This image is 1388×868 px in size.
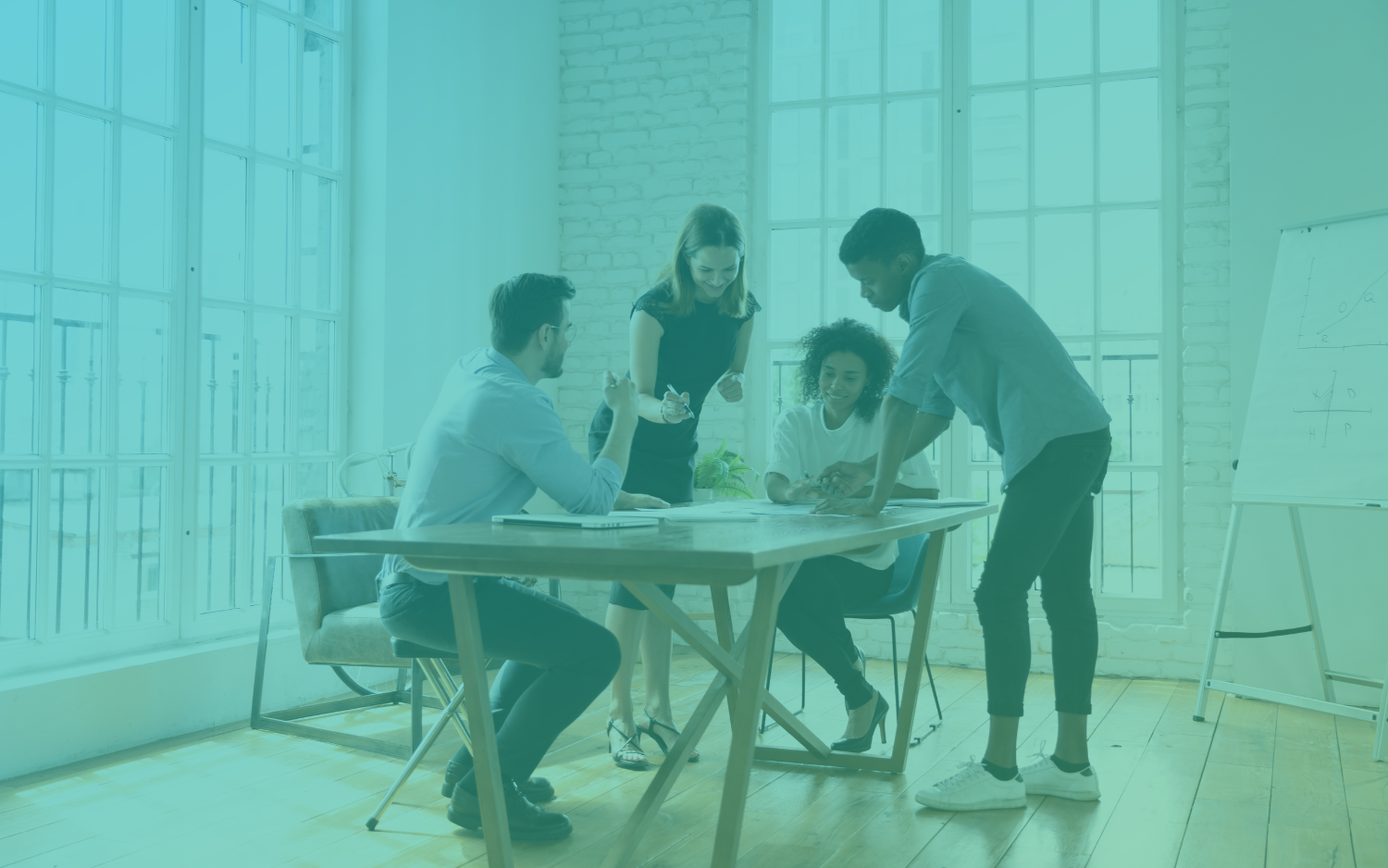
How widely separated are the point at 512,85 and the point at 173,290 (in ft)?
6.97

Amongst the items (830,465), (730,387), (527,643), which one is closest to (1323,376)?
(830,465)

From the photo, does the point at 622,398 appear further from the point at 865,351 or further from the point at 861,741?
the point at 861,741

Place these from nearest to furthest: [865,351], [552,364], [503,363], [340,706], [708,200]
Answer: [503,363] → [552,364] → [865,351] → [340,706] → [708,200]

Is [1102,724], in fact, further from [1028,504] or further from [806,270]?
[806,270]

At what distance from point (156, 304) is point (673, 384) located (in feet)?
5.71

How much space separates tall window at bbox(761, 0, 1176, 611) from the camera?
467 centimetres

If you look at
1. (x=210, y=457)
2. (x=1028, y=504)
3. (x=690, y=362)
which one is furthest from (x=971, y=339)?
(x=210, y=457)

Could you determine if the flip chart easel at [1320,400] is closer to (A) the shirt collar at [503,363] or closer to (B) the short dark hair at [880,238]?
(B) the short dark hair at [880,238]

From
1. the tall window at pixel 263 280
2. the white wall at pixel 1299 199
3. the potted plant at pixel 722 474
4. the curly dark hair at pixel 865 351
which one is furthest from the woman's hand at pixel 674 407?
the white wall at pixel 1299 199

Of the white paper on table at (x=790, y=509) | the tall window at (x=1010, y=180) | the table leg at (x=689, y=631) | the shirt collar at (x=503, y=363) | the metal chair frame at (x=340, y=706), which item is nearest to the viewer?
the table leg at (x=689, y=631)

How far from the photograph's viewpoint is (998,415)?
268 centimetres

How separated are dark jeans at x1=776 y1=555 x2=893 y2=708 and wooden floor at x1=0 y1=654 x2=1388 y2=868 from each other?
283mm

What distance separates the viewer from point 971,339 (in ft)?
8.70

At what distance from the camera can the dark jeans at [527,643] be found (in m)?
2.27
